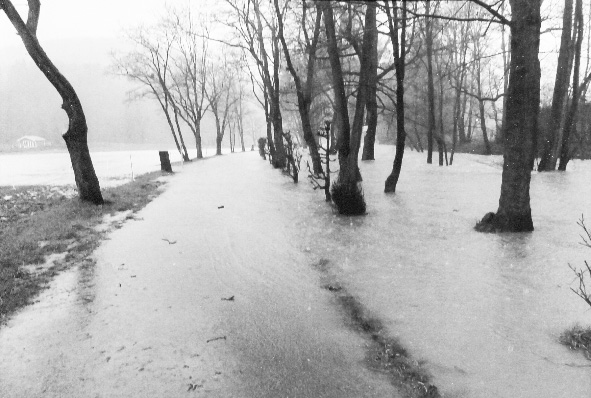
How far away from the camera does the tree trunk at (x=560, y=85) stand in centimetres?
1380

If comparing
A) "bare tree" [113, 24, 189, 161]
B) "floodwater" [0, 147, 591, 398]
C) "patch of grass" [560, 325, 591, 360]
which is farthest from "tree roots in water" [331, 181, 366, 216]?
"bare tree" [113, 24, 189, 161]

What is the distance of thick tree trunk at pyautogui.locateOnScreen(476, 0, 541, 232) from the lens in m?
6.20

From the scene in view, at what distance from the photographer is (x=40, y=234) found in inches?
275

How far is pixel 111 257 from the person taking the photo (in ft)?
20.1

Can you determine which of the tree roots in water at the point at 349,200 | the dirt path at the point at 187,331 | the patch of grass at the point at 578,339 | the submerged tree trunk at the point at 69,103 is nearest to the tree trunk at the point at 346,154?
the tree roots in water at the point at 349,200

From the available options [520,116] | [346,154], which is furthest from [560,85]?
[346,154]

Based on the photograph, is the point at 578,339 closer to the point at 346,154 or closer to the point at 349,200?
the point at 349,200

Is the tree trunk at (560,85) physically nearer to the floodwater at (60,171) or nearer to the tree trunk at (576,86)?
the tree trunk at (576,86)

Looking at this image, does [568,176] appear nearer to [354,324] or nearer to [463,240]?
[463,240]

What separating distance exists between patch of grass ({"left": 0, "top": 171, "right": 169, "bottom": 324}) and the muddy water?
4193 millimetres

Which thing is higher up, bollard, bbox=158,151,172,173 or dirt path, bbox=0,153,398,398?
bollard, bbox=158,151,172,173

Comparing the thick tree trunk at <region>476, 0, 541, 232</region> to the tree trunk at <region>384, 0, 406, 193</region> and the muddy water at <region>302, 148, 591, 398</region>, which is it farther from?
the tree trunk at <region>384, 0, 406, 193</region>

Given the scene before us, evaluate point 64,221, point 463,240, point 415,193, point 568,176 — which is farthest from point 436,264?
point 568,176

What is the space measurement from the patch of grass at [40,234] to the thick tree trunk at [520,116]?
7.40m
